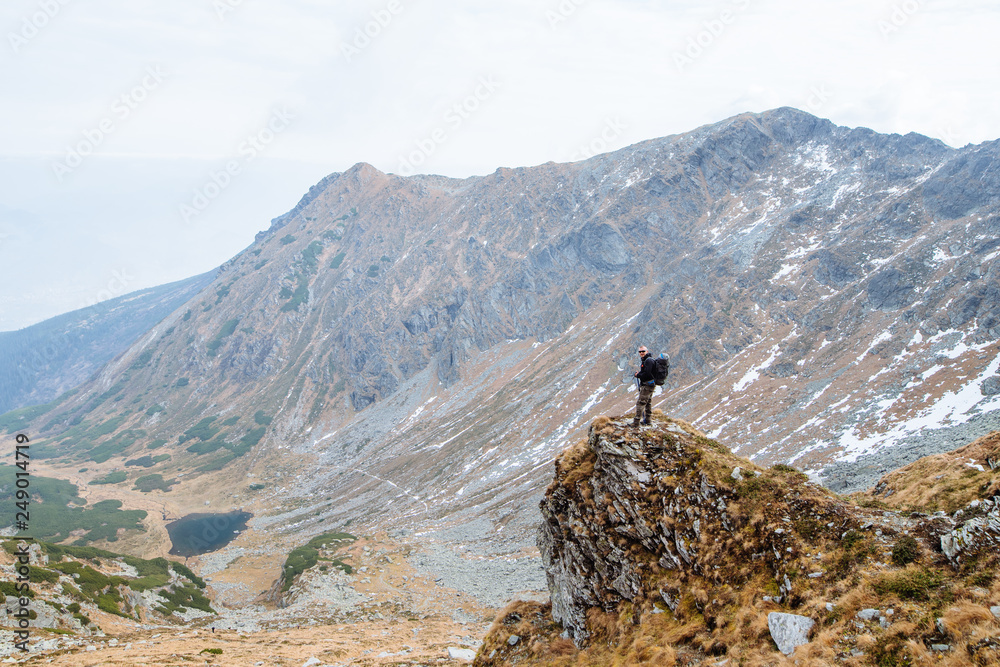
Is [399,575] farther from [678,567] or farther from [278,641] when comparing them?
[678,567]

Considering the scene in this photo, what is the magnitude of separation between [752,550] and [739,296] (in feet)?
437

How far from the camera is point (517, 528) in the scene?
90250mm

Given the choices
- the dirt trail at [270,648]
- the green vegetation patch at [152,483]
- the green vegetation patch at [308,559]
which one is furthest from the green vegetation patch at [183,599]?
the green vegetation patch at [152,483]

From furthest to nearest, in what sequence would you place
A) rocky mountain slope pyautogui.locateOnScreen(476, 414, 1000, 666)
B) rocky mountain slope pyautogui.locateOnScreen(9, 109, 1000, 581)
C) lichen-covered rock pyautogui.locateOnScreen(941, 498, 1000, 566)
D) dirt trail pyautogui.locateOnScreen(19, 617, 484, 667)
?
rocky mountain slope pyautogui.locateOnScreen(9, 109, 1000, 581) → dirt trail pyautogui.locateOnScreen(19, 617, 484, 667) → lichen-covered rock pyautogui.locateOnScreen(941, 498, 1000, 566) → rocky mountain slope pyautogui.locateOnScreen(476, 414, 1000, 666)

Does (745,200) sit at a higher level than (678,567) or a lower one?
higher

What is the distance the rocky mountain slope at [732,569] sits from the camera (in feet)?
37.7

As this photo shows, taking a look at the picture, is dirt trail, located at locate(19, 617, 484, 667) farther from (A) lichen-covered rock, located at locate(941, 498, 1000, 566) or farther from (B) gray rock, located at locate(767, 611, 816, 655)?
(A) lichen-covered rock, located at locate(941, 498, 1000, 566)

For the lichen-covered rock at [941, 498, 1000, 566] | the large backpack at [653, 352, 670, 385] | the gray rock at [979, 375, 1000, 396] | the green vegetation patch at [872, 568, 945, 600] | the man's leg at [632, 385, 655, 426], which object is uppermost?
the large backpack at [653, 352, 670, 385]

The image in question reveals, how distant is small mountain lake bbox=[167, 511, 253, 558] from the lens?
402 feet

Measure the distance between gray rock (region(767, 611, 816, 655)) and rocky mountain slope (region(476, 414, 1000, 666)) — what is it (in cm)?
3

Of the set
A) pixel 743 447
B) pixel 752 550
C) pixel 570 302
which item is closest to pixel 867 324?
pixel 743 447

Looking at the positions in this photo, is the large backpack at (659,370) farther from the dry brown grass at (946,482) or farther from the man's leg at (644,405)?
the dry brown grass at (946,482)

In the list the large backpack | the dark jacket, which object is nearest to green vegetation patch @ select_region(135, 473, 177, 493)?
the dark jacket

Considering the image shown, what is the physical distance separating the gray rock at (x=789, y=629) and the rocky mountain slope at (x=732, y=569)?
3cm
